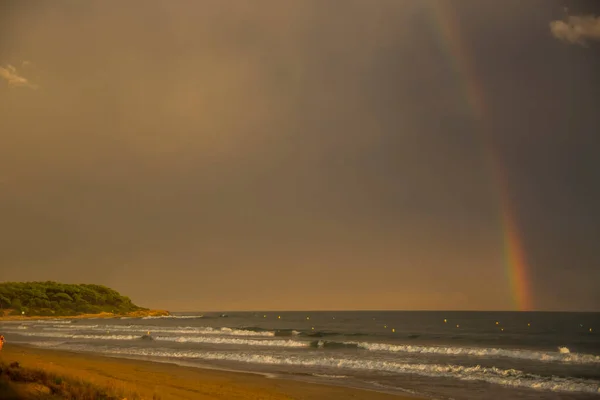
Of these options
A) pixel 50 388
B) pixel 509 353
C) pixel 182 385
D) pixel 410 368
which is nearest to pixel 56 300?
pixel 509 353

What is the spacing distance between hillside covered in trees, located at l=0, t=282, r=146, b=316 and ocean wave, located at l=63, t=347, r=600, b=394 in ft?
313

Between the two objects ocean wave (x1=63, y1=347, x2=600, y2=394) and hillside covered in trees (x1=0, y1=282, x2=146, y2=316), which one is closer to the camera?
ocean wave (x1=63, y1=347, x2=600, y2=394)

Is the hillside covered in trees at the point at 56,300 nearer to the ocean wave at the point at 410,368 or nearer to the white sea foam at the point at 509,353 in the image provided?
the ocean wave at the point at 410,368

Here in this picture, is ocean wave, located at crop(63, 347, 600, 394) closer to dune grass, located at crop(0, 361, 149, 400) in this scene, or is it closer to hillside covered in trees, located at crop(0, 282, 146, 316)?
dune grass, located at crop(0, 361, 149, 400)

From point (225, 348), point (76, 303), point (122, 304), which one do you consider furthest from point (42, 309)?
point (225, 348)

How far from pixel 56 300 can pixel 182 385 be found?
128m

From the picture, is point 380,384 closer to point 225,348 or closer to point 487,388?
point 487,388

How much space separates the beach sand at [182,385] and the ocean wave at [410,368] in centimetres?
604

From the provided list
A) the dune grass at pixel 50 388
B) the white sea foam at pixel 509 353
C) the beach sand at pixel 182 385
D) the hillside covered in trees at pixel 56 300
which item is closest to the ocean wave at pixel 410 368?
the beach sand at pixel 182 385

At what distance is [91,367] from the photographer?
22859 mm

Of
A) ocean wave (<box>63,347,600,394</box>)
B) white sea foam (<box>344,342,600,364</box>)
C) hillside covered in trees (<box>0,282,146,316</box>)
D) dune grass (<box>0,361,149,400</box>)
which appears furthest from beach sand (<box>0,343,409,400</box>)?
hillside covered in trees (<box>0,282,146,316</box>)

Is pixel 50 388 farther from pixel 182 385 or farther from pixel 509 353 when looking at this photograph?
pixel 509 353

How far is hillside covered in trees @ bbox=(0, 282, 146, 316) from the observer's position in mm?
114688

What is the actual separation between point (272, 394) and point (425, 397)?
5.56 metres
